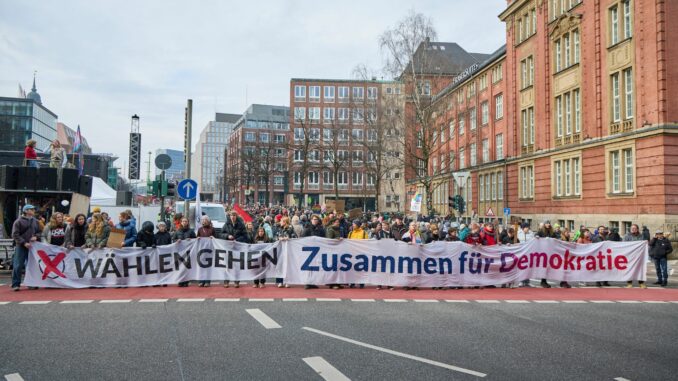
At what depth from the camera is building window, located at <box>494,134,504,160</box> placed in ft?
157

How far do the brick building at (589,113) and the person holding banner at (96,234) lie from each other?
2440cm

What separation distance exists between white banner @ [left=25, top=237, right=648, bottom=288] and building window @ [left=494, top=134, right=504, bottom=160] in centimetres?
3461

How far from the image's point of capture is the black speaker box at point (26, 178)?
16.5 metres

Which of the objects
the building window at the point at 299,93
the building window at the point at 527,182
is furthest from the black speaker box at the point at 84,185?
the building window at the point at 299,93

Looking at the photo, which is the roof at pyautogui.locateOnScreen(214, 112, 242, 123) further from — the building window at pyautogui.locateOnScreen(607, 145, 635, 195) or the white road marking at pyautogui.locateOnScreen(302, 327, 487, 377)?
the white road marking at pyautogui.locateOnScreen(302, 327, 487, 377)

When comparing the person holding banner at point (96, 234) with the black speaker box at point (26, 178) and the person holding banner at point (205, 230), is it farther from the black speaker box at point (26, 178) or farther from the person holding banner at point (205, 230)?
the black speaker box at point (26, 178)

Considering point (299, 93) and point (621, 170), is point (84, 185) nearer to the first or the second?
point (621, 170)

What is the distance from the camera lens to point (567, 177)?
119 feet

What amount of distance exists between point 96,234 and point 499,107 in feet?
137

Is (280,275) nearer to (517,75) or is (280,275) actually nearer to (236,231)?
(236,231)

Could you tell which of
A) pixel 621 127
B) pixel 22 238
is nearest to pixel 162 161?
pixel 22 238

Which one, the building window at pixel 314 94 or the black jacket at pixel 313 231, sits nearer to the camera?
the black jacket at pixel 313 231

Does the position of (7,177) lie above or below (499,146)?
below

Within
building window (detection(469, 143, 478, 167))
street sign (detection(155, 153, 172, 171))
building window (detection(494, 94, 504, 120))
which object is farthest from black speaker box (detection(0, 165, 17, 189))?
building window (detection(469, 143, 478, 167))
